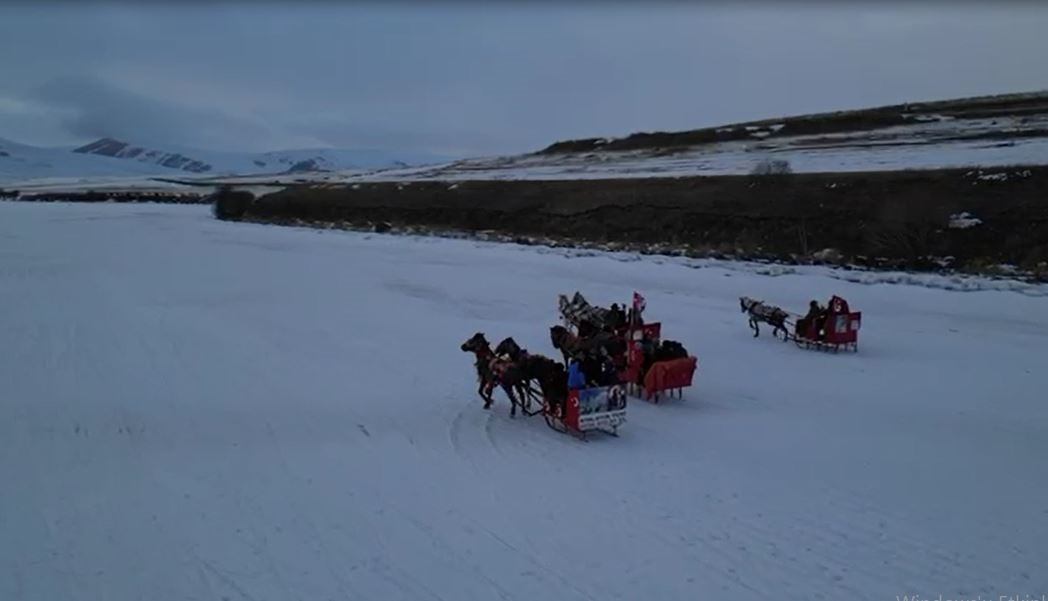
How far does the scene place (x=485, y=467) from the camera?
9117mm

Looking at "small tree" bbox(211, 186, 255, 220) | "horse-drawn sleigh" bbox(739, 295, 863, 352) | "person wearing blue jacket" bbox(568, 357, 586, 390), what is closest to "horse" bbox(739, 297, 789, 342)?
"horse-drawn sleigh" bbox(739, 295, 863, 352)

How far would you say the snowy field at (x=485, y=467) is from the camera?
256 inches

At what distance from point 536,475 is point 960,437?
19.8ft

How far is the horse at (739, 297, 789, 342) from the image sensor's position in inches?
642

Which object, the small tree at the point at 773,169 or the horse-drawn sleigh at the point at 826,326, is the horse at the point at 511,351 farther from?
the small tree at the point at 773,169

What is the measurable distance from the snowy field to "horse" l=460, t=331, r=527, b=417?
36 cm

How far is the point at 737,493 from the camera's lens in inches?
324

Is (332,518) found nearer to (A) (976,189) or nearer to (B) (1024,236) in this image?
(B) (1024,236)

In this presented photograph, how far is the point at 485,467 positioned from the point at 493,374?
2.35 meters

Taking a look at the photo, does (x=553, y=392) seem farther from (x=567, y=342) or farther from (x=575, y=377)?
(x=567, y=342)

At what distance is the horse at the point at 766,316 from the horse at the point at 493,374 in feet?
24.0

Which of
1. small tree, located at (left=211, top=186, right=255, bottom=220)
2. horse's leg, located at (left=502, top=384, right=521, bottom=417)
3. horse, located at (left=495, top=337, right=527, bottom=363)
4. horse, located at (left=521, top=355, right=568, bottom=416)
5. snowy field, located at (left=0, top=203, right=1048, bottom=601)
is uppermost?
small tree, located at (left=211, top=186, right=255, bottom=220)

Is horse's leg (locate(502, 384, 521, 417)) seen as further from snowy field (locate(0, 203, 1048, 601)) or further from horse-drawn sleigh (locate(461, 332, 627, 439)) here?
snowy field (locate(0, 203, 1048, 601))

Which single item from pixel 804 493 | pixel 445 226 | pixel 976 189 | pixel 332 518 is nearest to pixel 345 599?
pixel 332 518
